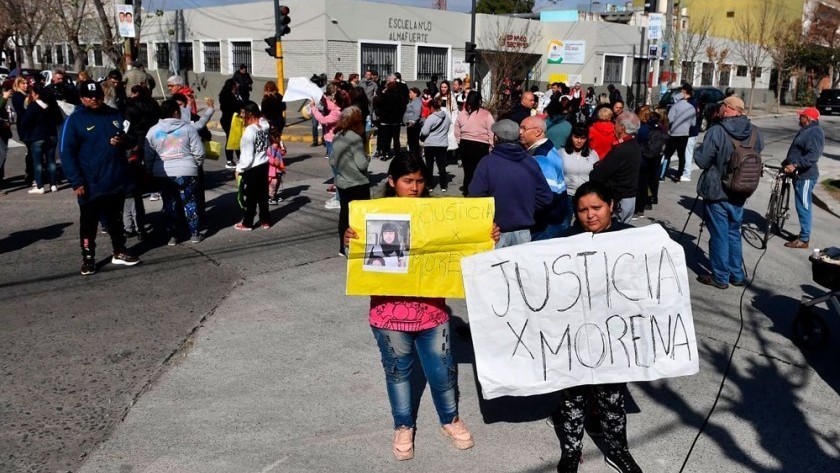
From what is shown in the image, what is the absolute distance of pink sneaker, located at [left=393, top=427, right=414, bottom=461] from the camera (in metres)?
3.92

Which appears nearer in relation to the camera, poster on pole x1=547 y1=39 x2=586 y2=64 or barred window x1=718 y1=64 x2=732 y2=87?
poster on pole x1=547 y1=39 x2=586 y2=64

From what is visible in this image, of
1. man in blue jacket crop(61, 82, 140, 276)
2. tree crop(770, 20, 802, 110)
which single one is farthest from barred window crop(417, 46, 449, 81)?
man in blue jacket crop(61, 82, 140, 276)

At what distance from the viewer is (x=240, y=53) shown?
96.9 ft

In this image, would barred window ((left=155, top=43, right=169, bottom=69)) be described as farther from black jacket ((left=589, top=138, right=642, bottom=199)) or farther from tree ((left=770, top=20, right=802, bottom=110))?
tree ((left=770, top=20, right=802, bottom=110))

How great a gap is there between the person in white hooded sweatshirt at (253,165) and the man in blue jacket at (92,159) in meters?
1.67

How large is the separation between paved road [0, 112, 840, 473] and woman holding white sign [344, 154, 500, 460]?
7.9 inches

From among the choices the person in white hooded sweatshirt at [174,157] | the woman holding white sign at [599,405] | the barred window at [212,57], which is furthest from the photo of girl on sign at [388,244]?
the barred window at [212,57]

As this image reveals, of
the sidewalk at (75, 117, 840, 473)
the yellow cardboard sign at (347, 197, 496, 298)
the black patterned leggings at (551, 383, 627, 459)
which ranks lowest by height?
the sidewalk at (75, 117, 840, 473)

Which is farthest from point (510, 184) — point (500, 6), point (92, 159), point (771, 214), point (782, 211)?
point (500, 6)

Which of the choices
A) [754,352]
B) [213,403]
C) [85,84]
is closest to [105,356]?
[213,403]

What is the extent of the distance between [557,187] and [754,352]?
2.13 m

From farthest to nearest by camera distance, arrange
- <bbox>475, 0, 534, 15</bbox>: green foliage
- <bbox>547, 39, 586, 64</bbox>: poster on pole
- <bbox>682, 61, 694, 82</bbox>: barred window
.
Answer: <bbox>475, 0, 534, 15</bbox>: green foliage → <bbox>682, 61, 694, 82</bbox>: barred window → <bbox>547, 39, 586, 64</bbox>: poster on pole

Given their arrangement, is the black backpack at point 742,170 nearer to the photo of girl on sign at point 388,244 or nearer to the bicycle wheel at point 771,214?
the bicycle wheel at point 771,214

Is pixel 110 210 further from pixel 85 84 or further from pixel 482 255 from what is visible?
pixel 482 255
